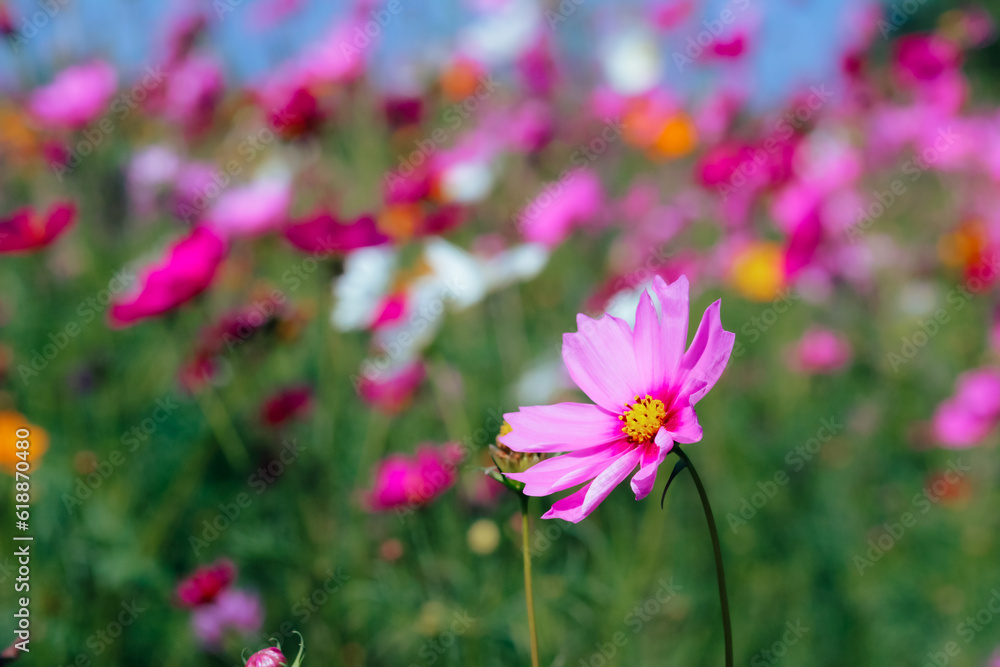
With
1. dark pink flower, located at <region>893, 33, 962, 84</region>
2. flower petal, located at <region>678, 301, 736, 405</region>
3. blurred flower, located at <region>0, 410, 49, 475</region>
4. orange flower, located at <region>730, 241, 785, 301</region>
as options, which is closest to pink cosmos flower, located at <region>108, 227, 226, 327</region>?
blurred flower, located at <region>0, 410, 49, 475</region>

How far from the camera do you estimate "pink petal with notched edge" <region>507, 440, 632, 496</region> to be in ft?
1.09

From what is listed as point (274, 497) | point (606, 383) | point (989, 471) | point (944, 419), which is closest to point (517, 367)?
point (274, 497)

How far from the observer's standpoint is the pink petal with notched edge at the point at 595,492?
12.7 inches

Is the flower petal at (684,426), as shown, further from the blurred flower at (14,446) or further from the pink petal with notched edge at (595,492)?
the blurred flower at (14,446)

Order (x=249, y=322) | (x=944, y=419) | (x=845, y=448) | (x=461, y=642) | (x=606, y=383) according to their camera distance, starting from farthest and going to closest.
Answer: (x=845, y=448) < (x=944, y=419) < (x=249, y=322) < (x=461, y=642) < (x=606, y=383)

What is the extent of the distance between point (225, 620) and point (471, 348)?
0.83 m

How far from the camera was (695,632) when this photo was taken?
108 cm

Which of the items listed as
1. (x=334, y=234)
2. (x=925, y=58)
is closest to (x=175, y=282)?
(x=334, y=234)

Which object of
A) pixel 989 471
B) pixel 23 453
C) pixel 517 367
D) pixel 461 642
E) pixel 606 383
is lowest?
pixel 989 471

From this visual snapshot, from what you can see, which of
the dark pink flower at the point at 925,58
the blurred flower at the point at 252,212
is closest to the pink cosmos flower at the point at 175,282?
the blurred flower at the point at 252,212

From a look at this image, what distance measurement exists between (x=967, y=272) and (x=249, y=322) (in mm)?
1319

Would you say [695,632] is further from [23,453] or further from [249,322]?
[23,453]

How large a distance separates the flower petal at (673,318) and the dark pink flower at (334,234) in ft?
1.98

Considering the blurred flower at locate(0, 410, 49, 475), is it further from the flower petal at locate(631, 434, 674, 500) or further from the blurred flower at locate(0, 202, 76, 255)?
the flower petal at locate(631, 434, 674, 500)
